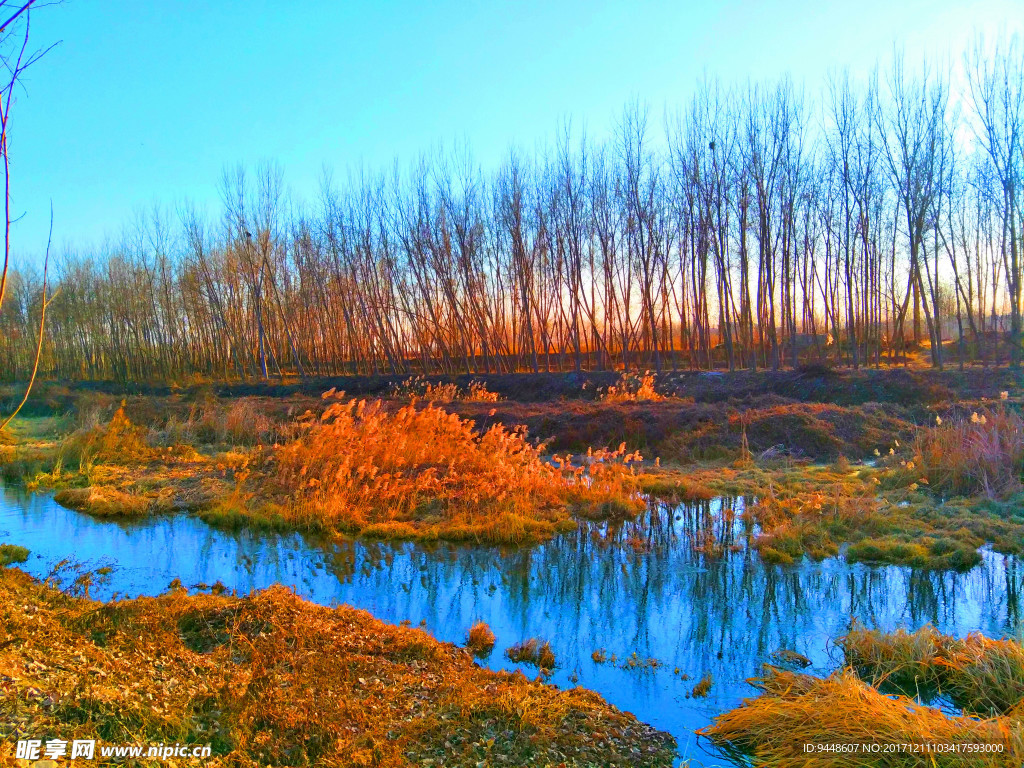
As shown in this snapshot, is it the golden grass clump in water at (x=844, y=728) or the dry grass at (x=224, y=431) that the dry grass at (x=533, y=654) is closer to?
the golden grass clump in water at (x=844, y=728)

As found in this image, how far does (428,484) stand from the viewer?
996 cm

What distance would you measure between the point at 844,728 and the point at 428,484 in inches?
278

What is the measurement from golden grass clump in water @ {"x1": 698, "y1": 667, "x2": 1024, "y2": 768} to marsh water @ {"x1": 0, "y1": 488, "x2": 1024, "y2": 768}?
9.7 inches

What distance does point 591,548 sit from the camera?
7980 millimetres

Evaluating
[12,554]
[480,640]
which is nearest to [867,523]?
[480,640]

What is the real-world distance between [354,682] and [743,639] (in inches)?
121

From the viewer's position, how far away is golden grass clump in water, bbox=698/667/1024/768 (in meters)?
3.27

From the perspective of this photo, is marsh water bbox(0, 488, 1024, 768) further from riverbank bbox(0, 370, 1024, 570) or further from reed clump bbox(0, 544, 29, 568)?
riverbank bbox(0, 370, 1024, 570)

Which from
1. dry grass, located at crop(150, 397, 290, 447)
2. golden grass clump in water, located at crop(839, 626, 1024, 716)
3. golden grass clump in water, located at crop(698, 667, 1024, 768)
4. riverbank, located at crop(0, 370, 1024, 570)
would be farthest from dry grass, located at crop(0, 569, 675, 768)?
dry grass, located at crop(150, 397, 290, 447)

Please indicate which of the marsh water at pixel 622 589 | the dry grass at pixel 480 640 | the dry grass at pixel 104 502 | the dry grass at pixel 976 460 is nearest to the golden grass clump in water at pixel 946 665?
the marsh water at pixel 622 589

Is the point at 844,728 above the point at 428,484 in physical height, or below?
below

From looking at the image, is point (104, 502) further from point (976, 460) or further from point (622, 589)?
point (976, 460)

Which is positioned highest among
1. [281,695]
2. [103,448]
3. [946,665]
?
[103,448]

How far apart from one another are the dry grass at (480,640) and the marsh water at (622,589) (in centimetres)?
12
